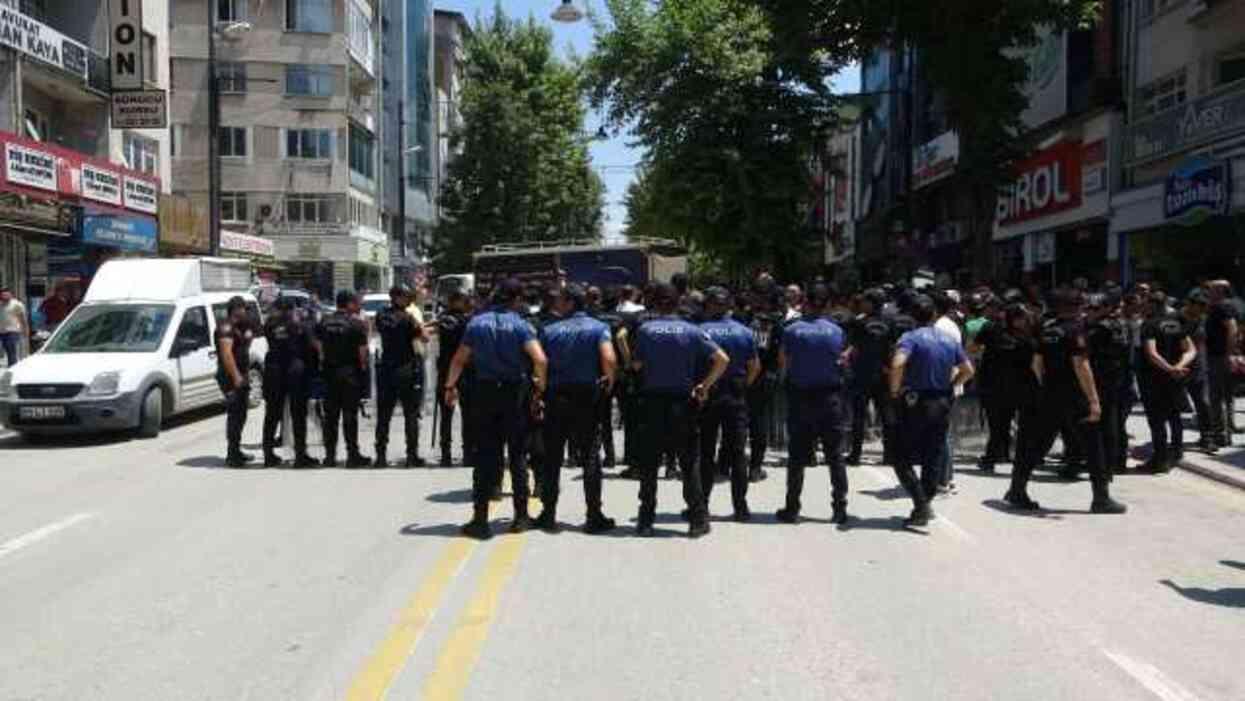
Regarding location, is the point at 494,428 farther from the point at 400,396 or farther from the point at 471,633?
the point at 400,396

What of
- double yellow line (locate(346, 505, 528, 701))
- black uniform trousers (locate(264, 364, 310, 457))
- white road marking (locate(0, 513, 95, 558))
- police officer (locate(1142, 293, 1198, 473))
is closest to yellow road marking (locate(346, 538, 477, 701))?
double yellow line (locate(346, 505, 528, 701))

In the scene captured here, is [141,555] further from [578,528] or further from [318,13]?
[318,13]

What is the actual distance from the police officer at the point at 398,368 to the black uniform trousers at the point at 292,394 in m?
0.76

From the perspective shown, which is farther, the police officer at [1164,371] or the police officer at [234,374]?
the police officer at [234,374]

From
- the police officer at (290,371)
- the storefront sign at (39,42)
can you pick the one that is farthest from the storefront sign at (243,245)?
the police officer at (290,371)

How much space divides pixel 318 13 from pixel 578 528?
157 feet

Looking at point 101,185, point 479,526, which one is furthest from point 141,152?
point 479,526

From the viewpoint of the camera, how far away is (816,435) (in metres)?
9.21

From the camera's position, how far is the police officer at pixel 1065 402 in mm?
9594

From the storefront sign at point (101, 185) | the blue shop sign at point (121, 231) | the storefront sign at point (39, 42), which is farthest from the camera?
the blue shop sign at point (121, 231)

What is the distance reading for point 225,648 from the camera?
5648 mm

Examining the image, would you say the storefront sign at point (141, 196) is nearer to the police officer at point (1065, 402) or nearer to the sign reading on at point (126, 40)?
the sign reading on at point (126, 40)

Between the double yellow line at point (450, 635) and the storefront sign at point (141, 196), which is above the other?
the storefront sign at point (141, 196)

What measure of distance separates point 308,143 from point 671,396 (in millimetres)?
47328
